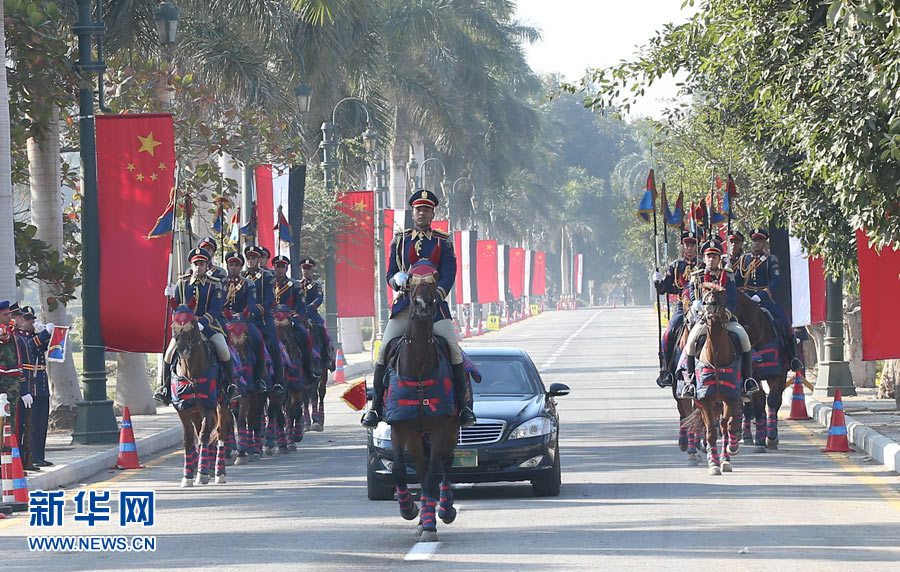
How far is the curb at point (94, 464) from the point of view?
55.9 feet

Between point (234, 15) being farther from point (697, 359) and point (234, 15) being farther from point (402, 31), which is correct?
point (402, 31)

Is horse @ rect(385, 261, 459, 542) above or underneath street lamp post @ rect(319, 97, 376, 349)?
underneath

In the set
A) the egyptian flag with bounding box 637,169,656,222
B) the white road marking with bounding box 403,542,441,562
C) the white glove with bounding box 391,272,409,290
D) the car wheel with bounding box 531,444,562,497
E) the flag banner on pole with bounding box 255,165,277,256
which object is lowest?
the white road marking with bounding box 403,542,441,562

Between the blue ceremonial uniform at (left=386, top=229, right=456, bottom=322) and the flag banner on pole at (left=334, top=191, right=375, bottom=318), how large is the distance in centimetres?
2885

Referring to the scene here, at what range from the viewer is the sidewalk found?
57.2 ft

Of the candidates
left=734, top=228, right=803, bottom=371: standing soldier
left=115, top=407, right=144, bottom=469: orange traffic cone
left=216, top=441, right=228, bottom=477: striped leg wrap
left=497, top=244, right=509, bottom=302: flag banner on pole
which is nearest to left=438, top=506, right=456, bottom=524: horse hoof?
left=216, top=441, right=228, bottom=477: striped leg wrap

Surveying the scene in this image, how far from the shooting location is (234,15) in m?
31.8

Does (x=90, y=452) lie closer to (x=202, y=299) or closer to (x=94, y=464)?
(x=94, y=464)

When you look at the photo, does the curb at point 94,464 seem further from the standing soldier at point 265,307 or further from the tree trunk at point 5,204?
the tree trunk at point 5,204

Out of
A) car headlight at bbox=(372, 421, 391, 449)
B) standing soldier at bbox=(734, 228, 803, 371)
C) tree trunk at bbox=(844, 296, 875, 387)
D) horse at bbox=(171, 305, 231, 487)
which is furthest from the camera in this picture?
tree trunk at bbox=(844, 296, 875, 387)

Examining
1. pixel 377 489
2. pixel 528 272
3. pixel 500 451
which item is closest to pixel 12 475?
pixel 377 489

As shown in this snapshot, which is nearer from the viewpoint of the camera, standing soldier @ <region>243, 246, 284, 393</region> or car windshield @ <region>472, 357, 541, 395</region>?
car windshield @ <region>472, 357, 541, 395</region>

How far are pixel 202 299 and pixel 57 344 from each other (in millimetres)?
3157

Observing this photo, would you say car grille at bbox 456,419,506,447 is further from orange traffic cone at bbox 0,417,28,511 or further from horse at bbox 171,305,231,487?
orange traffic cone at bbox 0,417,28,511
